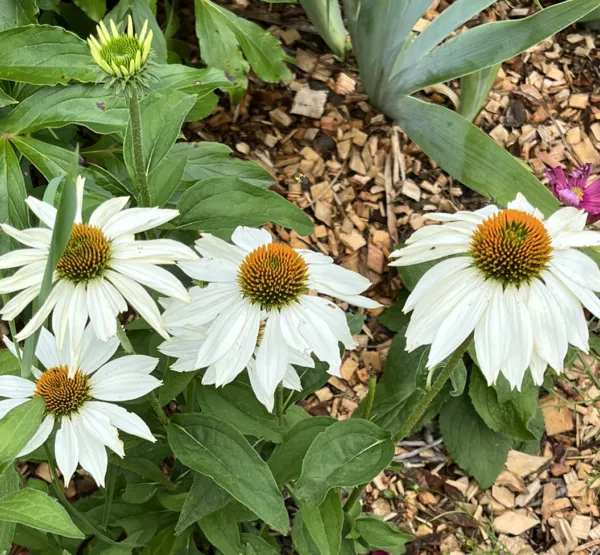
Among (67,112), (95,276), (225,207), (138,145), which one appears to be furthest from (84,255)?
(67,112)

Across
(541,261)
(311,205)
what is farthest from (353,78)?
(541,261)

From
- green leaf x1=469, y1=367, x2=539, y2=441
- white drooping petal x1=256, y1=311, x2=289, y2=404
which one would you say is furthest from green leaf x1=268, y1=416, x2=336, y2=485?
green leaf x1=469, y1=367, x2=539, y2=441

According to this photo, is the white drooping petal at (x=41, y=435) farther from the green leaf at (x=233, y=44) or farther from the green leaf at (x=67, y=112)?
the green leaf at (x=233, y=44)

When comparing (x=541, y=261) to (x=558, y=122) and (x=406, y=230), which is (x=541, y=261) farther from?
(x=558, y=122)

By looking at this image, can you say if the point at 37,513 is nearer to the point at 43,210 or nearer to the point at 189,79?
the point at 43,210

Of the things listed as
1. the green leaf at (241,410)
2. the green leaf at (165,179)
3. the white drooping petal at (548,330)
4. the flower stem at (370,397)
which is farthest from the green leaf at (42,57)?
the white drooping petal at (548,330)
